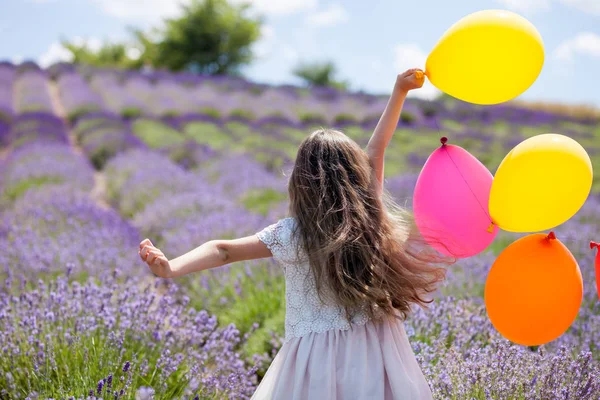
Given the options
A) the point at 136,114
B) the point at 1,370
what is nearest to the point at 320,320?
the point at 1,370

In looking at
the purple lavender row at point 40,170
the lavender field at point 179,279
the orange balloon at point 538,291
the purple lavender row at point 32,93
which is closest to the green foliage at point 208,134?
the lavender field at point 179,279

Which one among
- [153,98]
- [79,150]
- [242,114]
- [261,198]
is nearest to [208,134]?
[79,150]

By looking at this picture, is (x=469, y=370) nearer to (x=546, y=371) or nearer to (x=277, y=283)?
(x=546, y=371)

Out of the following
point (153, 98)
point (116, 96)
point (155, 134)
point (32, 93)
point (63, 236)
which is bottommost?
point (63, 236)

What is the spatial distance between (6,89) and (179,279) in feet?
49.5

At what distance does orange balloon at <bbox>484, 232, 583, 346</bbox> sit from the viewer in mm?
1774

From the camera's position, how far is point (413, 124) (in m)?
12.7

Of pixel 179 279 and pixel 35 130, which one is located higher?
pixel 35 130

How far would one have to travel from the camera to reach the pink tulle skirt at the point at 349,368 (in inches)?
68.2

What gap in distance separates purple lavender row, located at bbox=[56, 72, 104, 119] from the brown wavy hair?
12.3 meters

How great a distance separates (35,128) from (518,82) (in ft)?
33.4

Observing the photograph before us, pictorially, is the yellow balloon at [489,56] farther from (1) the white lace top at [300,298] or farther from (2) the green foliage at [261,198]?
(2) the green foliage at [261,198]

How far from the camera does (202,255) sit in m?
1.77

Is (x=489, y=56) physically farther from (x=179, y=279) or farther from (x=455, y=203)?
(x=179, y=279)
